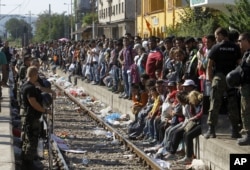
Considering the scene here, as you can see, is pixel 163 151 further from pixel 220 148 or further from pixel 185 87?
pixel 220 148

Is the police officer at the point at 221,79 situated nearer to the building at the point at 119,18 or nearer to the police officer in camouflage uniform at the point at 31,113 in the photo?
the police officer in camouflage uniform at the point at 31,113

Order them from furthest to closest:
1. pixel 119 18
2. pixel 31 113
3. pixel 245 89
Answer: pixel 119 18 → pixel 31 113 → pixel 245 89

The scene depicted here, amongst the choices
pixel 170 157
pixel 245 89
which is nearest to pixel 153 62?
pixel 170 157

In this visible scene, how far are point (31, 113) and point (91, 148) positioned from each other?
400 cm

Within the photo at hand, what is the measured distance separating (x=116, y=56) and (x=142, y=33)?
29.0 meters

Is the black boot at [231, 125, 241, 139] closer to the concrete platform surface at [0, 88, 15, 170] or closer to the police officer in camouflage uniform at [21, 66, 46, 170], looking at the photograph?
the police officer in camouflage uniform at [21, 66, 46, 170]

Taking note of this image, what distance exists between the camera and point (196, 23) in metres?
31.7

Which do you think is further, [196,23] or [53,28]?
[53,28]

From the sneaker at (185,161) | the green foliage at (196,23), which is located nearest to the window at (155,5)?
the green foliage at (196,23)

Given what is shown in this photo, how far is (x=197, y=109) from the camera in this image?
41.9 feet

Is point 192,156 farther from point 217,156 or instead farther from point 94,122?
point 94,122

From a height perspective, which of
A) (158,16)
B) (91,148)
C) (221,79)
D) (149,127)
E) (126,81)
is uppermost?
(158,16)

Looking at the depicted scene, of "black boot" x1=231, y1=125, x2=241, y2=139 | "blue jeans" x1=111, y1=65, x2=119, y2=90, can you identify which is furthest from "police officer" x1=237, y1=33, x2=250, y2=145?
"blue jeans" x1=111, y1=65, x2=119, y2=90

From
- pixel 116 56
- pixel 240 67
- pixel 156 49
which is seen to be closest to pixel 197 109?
pixel 240 67
